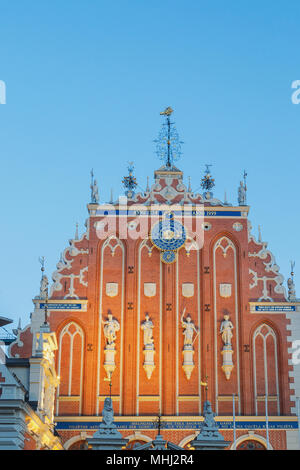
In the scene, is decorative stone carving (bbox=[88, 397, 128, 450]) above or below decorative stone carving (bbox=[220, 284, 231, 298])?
below

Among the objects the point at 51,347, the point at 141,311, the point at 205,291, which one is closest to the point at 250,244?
the point at 205,291

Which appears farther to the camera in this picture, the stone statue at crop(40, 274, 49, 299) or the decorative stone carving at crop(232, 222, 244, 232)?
the decorative stone carving at crop(232, 222, 244, 232)

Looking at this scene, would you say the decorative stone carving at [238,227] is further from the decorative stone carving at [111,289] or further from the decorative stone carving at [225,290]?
the decorative stone carving at [111,289]

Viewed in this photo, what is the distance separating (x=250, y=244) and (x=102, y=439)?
15.9 metres

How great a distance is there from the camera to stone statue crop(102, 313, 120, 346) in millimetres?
36500

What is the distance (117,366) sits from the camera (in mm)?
36469

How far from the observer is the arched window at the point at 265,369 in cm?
3600

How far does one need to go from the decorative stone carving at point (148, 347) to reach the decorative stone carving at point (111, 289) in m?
1.92

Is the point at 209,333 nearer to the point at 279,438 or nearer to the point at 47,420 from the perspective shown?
the point at 279,438

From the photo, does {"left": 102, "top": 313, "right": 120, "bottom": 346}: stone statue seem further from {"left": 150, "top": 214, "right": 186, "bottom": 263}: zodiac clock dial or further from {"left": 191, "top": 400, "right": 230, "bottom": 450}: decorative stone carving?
{"left": 191, "top": 400, "right": 230, "bottom": 450}: decorative stone carving

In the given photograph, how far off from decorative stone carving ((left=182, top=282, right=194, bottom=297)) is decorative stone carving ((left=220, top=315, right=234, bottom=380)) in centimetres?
198

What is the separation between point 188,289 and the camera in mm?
37594

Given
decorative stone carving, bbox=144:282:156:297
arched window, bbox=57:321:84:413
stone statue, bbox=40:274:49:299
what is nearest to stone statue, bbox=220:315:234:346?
decorative stone carving, bbox=144:282:156:297

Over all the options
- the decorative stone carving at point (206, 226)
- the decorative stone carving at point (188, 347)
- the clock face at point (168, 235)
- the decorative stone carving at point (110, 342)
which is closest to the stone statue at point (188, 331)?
the decorative stone carving at point (188, 347)
